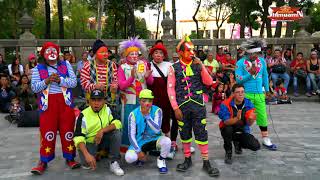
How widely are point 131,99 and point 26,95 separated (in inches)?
193

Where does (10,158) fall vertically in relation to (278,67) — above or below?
below

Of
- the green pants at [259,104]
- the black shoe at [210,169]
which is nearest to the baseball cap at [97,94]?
the black shoe at [210,169]

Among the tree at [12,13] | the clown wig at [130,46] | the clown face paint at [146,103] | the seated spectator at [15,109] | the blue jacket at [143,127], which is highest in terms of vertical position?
the tree at [12,13]

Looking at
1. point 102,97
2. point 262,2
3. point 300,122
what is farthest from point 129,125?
point 262,2

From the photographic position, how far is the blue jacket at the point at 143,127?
17.4 ft

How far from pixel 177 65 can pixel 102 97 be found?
1107 millimetres

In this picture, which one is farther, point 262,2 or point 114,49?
point 262,2

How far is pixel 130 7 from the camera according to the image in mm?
25641

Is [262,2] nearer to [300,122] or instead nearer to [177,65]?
[300,122]

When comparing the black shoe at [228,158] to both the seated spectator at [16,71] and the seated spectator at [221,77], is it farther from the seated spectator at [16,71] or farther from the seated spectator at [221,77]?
the seated spectator at [16,71]

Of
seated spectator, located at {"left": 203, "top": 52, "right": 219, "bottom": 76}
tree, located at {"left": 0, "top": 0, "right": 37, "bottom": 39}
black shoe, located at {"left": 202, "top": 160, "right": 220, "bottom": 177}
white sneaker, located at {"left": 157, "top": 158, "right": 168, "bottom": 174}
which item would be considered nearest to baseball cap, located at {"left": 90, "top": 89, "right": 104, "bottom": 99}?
white sneaker, located at {"left": 157, "top": 158, "right": 168, "bottom": 174}

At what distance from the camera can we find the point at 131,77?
213 inches

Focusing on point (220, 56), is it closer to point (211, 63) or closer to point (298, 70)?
point (211, 63)

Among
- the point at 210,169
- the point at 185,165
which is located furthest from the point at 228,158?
the point at 185,165
